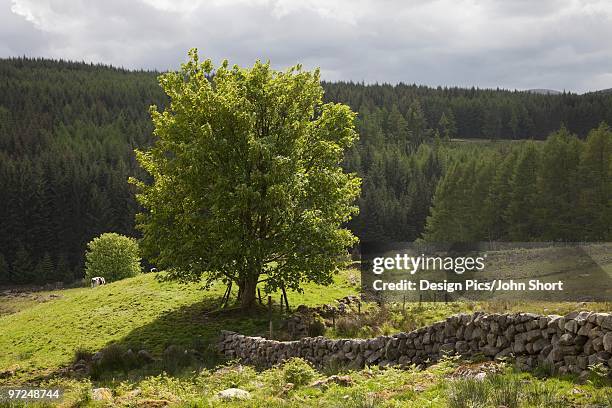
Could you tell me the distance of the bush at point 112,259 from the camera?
63.9 meters

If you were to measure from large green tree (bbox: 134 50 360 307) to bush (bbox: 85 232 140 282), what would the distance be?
38.4m

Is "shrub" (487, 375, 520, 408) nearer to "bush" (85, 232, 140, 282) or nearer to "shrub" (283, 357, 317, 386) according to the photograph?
"shrub" (283, 357, 317, 386)

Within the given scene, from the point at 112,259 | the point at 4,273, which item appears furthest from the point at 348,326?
the point at 4,273

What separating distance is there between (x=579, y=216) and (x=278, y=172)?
188ft

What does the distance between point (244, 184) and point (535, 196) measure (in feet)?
194

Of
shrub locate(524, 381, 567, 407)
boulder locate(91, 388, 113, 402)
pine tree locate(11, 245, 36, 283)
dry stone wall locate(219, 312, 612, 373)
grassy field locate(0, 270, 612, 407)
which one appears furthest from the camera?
pine tree locate(11, 245, 36, 283)

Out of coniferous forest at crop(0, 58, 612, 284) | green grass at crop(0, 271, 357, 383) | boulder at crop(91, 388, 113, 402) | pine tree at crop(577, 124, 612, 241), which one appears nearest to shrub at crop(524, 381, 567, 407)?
boulder at crop(91, 388, 113, 402)

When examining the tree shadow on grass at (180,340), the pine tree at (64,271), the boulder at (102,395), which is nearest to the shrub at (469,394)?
the boulder at (102,395)

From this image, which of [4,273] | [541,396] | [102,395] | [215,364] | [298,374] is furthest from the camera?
[4,273]

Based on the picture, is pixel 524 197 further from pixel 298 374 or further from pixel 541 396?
pixel 541 396

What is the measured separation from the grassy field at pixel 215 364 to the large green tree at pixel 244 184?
3.24 metres

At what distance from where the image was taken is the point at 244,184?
81.2 ft

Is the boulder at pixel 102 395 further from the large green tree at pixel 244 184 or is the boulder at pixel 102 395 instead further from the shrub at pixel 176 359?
the large green tree at pixel 244 184

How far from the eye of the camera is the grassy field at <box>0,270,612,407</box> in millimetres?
11055
